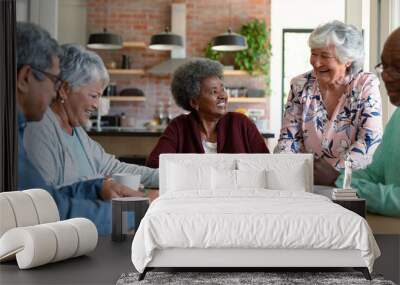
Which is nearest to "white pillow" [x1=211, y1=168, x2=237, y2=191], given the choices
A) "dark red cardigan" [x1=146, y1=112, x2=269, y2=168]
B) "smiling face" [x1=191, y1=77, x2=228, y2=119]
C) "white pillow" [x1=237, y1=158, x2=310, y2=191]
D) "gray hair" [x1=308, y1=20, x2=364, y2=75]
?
"white pillow" [x1=237, y1=158, x2=310, y2=191]

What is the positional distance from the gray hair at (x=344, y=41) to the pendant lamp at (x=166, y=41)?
113cm

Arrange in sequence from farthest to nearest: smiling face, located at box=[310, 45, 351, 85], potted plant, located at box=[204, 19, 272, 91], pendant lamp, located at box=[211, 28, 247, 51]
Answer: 1. potted plant, located at box=[204, 19, 272, 91]
2. pendant lamp, located at box=[211, 28, 247, 51]
3. smiling face, located at box=[310, 45, 351, 85]

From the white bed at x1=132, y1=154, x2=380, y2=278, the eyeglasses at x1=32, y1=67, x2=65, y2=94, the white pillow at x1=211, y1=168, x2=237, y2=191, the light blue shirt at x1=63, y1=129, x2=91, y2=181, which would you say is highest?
the eyeglasses at x1=32, y1=67, x2=65, y2=94

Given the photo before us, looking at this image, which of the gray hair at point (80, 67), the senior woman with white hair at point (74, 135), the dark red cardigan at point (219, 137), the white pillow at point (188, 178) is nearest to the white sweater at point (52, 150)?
the senior woman with white hair at point (74, 135)

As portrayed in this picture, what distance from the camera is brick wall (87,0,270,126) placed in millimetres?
5484

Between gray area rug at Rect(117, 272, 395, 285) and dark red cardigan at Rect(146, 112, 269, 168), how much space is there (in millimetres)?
1659

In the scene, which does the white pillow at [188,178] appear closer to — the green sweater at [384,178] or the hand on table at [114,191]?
the hand on table at [114,191]

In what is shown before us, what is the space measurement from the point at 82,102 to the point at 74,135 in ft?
0.92

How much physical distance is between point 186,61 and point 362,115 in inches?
59.6

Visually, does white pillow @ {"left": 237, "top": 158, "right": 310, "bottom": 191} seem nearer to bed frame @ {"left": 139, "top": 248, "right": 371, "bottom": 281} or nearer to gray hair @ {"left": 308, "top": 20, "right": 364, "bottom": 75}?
gray hair @ {"left": 308, "top": 20, "right": 364, "bottom": 75}

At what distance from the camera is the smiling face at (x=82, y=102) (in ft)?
17.4

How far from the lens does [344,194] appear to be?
187 inches

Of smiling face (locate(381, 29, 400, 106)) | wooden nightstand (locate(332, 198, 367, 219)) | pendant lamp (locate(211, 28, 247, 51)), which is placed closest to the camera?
Result: smiling face (locate(381, 29, 400, 106))

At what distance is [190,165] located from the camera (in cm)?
502
